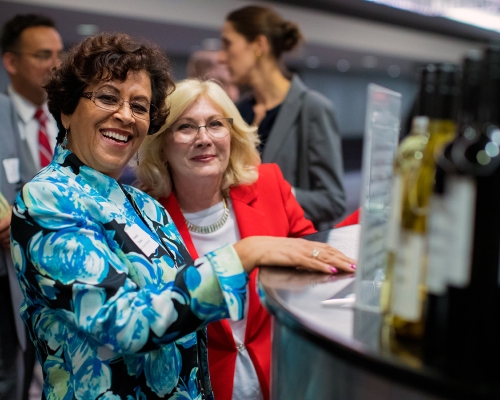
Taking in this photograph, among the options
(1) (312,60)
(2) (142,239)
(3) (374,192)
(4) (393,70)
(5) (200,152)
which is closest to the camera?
(3) (374,192)

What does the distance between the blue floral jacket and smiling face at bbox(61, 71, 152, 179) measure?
0.04 m

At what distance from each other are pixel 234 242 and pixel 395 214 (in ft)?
3.90

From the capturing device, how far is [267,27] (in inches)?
133

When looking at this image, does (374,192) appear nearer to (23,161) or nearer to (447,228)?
(447,228)

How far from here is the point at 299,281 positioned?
1.25m

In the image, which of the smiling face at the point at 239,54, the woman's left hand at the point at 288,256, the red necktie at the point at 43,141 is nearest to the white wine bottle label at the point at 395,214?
the woman's left hand at the point at 288,256

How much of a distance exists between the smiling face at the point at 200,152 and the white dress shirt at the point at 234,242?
0.13 meters

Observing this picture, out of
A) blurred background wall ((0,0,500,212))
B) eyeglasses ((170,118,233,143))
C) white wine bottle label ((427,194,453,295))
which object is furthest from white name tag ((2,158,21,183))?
white wine bottle label ((427,194,453,295))

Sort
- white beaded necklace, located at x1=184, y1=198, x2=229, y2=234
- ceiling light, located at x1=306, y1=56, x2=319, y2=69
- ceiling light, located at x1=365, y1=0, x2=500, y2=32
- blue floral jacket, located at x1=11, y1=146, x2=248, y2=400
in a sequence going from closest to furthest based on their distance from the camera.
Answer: blue floral jacket, located at x1=11, y1=146, x2=248, y2=400 → white beaded necklace, located at x1=184, y1=198, x2=229, y2=234 → ceiling light, located at x1=365, y1=0, x2=500, y2=32 → ceiling light, located at x1=306, y1=56, x2=319, y2=69

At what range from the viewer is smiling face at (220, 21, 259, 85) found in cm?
339

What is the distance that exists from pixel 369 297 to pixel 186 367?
647mm

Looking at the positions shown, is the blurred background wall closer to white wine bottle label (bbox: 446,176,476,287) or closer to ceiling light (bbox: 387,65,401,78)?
white wine bottle label (bbox: 446,176,476,287)

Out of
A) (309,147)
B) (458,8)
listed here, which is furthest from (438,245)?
(458,8)

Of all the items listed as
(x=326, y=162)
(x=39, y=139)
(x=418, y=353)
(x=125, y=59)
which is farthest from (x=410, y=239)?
(x=39, y=139)
